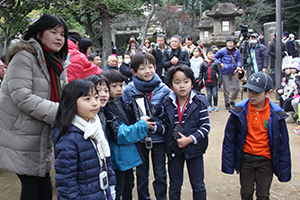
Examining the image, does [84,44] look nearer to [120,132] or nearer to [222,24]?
[120,132]

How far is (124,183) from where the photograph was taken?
8.48 feet

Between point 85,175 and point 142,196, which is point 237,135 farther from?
point 85,175

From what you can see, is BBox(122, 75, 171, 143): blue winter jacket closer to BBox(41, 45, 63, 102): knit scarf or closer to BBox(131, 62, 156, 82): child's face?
BBox(131, 62, 156, 82): child's face

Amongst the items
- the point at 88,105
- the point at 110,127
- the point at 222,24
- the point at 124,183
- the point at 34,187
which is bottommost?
the point at 124,183

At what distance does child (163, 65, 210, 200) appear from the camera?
96.4 inches

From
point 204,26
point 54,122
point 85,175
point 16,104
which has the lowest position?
point 85,175

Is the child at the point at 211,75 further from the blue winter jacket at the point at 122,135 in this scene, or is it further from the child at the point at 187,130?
the blue winter jacket at the point at 122,135

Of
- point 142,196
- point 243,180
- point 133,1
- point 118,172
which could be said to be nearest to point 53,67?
point 118,172

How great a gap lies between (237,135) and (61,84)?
169 cm

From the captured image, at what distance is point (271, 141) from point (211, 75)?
4449mm

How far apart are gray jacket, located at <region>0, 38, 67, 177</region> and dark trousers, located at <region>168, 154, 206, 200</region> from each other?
118 cm

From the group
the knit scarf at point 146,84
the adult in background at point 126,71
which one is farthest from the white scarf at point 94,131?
the adult in background at point 126,71

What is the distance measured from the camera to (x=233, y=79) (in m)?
6.81

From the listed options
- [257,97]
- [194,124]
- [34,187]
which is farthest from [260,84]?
[34,187]
